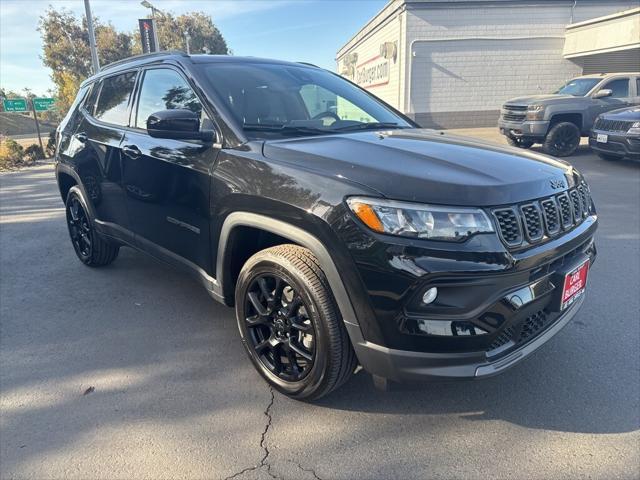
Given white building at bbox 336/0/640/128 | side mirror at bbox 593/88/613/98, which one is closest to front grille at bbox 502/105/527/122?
side mirror at bbox 593/88/613/98

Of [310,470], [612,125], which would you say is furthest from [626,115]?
[310,470]

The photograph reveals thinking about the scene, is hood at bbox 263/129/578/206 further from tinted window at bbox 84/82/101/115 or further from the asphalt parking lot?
tinted window at bbox 84/82/101/115

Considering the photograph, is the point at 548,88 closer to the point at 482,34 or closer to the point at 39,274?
the point at 482,34

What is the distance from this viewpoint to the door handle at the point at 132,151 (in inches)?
130

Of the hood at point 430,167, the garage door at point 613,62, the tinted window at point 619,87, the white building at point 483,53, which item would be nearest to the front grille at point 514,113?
the tinted window at point 619,87

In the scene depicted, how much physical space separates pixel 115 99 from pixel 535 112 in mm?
9529

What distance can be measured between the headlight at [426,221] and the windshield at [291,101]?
1.04 meters

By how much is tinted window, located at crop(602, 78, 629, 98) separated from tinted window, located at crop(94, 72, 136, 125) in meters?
11.3

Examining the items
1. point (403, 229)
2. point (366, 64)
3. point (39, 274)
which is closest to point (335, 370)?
point (403, 229)

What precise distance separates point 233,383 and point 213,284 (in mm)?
599

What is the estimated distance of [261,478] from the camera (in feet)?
6.68

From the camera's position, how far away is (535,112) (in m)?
10.5

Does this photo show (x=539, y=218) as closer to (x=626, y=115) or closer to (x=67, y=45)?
(x=626, y=115)

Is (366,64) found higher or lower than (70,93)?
higher
